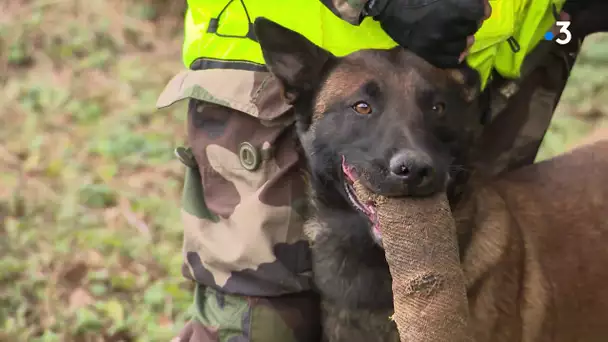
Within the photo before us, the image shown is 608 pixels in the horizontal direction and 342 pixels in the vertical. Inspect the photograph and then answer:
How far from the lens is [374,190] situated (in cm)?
244

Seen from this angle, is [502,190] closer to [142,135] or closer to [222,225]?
[222,225]

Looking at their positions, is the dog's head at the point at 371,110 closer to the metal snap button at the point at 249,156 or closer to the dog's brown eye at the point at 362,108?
the dog's brown eye at the point at 362,108

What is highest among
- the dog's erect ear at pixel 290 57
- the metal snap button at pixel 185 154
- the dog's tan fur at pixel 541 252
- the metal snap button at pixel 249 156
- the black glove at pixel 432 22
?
the black glove at pixel 432 22

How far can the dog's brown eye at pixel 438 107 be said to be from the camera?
2596 millimetres

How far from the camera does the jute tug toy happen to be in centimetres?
229

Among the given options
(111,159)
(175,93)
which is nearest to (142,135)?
(111,159)

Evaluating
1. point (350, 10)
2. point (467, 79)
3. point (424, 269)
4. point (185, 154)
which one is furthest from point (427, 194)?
point (185, 154)

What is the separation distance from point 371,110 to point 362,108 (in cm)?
3

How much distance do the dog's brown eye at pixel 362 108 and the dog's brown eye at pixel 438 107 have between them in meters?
0.20

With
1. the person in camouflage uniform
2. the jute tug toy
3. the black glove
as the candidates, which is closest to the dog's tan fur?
the person in camouflage uniform

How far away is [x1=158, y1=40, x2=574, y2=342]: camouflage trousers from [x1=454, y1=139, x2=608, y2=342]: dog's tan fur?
0.39 metres
